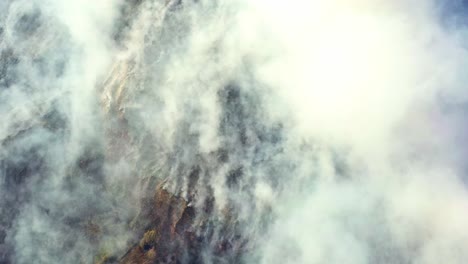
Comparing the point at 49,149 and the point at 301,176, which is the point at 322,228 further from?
the point at 49,149

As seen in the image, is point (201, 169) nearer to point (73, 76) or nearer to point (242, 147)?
point (242, 147)

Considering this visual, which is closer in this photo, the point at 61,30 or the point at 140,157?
the point at 140,157

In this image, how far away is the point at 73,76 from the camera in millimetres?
56469

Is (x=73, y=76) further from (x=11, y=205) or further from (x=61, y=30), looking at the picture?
(x=11, y=205)

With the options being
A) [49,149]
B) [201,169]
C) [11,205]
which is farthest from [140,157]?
[11,205]

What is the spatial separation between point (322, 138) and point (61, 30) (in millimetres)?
28436

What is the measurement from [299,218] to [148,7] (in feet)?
83.0

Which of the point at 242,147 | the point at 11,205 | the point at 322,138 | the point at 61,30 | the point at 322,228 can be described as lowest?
the point at 11,205

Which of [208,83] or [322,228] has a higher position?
[208,83]

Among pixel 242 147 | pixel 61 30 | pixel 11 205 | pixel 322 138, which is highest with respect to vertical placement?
pixel 61 30

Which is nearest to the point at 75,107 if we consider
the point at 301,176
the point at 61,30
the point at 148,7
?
the point at 61,30

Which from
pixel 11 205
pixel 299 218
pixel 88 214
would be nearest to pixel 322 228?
pixel 299 218

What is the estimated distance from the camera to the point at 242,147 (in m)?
54.1

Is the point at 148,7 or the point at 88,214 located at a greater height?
the point at 148,7
